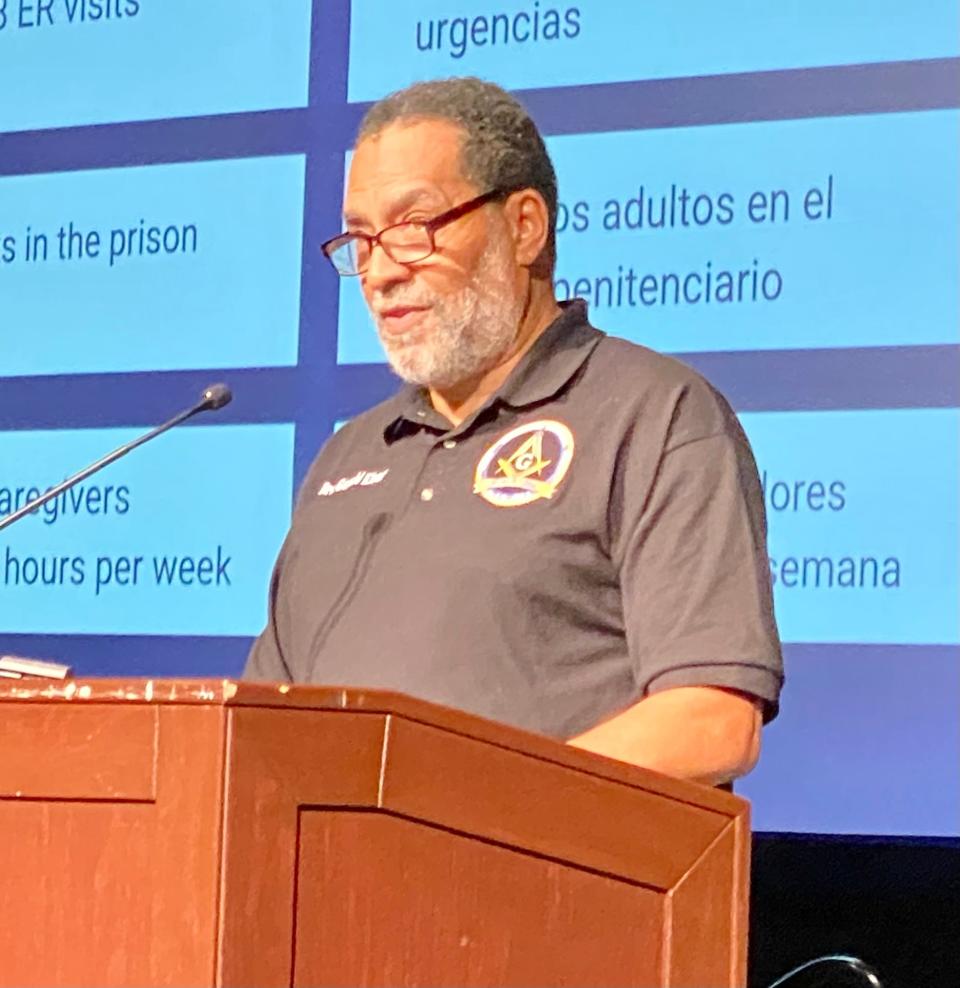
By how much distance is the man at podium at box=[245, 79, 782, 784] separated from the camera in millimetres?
1720

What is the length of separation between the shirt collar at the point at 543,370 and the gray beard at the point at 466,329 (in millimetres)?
41

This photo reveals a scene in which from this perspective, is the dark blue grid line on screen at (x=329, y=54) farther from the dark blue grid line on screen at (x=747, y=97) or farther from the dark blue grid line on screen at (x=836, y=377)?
the dark blue grid line on screen at (x=836, y=377)

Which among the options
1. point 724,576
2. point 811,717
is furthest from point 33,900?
point 811,717

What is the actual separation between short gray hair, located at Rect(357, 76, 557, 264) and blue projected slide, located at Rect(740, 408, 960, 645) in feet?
Result: 2.06

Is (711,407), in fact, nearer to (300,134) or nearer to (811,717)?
(811,717)

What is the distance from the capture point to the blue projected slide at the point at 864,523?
2.46m

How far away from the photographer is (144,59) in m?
3.13

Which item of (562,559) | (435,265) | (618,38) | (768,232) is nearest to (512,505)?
(562,559)

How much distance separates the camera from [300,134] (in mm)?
3020

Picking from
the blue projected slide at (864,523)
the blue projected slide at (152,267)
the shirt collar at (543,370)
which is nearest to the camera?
the shirt collar at (543,370)

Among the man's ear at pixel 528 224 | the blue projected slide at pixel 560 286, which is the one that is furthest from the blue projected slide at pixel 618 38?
the man's ear at pixel 528 224

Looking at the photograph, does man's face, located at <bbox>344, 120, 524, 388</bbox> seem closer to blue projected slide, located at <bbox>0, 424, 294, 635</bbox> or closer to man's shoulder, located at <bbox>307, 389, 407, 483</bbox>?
man's shoulder, located at <bbox>307, 389, 407, 483</bbox>

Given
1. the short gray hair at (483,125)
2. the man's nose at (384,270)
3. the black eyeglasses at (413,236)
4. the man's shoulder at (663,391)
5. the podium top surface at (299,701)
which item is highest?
the short gray hair at (483,125)

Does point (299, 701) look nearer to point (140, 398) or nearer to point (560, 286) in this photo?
point (560, 286)
